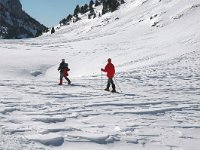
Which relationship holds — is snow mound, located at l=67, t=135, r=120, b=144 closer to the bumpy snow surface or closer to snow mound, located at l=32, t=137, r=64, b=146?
the bumpy snow surface

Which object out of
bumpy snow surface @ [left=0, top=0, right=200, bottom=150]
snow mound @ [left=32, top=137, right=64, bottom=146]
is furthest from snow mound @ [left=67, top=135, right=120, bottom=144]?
snow mound @ [left=32, top=137, right=64, bottom=146]

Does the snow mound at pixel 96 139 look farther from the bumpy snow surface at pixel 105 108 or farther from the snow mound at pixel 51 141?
the snow mound at pixel 51 141

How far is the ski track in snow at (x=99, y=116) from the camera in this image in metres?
9.70

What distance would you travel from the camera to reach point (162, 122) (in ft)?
39.3

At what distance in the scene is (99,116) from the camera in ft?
40.5

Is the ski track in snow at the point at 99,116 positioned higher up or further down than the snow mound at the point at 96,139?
higher up

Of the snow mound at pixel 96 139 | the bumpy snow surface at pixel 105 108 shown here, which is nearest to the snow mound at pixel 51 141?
the bumpy snow surface at pixel 105 108

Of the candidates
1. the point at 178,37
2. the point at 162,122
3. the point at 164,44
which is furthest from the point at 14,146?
the point at 178,37

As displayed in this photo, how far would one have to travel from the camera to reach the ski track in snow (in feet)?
31.8

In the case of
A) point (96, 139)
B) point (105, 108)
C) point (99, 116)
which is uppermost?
point (105, 108)

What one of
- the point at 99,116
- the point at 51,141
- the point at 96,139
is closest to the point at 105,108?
the point at 99,116

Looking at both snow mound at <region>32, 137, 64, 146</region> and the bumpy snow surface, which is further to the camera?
the bumpy snow surface

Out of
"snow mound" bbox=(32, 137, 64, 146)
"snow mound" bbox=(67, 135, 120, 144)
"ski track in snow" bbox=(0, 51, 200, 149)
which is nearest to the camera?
"snow mound" bbox=(32, 137, 64, 146)

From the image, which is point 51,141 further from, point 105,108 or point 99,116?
point 105,108
